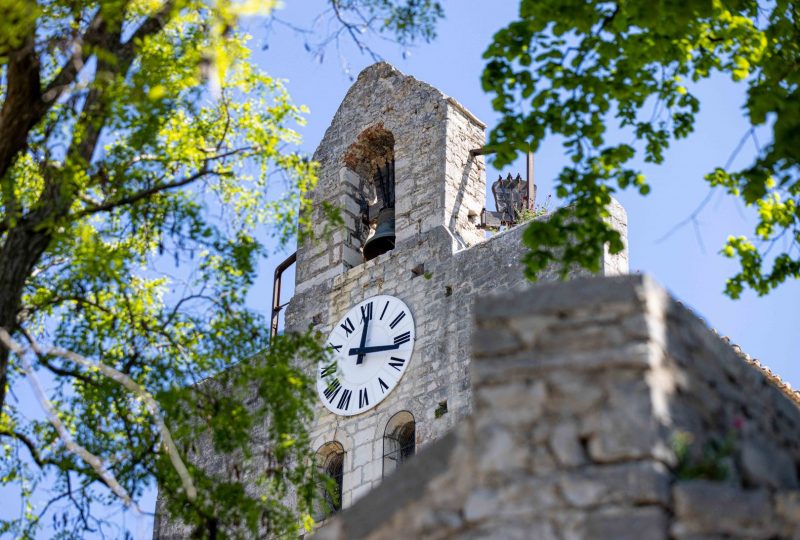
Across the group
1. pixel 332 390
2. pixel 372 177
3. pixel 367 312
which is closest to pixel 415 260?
pixel 367 312

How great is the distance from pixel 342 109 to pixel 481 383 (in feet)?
46.4

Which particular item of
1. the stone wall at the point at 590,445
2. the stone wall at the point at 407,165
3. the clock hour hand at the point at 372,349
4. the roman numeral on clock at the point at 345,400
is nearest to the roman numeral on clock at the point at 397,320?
the clock hour hand at the point at 372,349

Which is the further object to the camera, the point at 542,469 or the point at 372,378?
the point at 372,378

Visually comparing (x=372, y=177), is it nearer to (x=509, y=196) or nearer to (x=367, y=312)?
(x=509, y=196)

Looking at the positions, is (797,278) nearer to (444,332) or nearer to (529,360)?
(529,360)

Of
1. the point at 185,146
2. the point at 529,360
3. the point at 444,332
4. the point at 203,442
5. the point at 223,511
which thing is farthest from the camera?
the point at 203,442

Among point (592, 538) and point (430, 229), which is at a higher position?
point (430, 229)

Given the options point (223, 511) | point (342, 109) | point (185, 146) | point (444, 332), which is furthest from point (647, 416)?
point (342, 109)

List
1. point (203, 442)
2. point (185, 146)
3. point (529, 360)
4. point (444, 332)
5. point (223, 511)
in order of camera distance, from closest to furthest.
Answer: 1. point (529, 360)
2. point (223, 511)
3. point (185, 146)
4. point (444, 332)
5. point (203, 442)

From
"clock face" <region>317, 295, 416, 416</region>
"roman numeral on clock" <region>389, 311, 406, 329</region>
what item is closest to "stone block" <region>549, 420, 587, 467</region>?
"clock face" <region>317, 295, 416, 416</region>

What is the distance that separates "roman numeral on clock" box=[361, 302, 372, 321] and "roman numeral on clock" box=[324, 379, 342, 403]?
2.69 feet

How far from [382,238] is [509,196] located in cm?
158

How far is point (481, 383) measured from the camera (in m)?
4.83

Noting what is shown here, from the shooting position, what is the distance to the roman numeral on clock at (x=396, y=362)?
15891 millimetres
